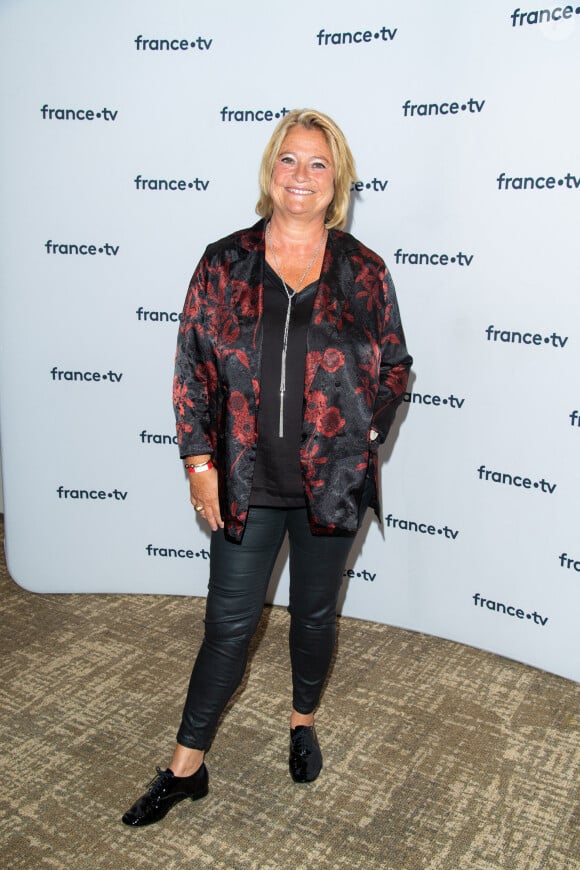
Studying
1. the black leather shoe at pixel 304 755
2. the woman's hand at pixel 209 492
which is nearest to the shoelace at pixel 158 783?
the black leather shoe at pixel 304 755

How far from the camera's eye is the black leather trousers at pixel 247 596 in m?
2.16

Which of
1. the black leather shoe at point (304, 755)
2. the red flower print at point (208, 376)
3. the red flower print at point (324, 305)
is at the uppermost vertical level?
the red flower print at point (324, 305)

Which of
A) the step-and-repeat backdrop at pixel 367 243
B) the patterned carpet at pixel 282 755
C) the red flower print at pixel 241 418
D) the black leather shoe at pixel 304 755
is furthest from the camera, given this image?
the step-and-repeat backdrop at pixel 367 243

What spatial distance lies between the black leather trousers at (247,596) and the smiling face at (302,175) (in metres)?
0.77

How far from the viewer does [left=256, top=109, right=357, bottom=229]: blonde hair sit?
2.16 meters

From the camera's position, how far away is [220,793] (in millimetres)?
2381

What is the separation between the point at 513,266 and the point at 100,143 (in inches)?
62.0

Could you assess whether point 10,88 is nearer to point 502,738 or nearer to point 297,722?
point 297,722

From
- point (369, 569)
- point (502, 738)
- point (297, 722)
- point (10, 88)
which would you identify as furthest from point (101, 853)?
point (10, 88)

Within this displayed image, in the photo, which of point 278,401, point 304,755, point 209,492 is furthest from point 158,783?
point 278,401

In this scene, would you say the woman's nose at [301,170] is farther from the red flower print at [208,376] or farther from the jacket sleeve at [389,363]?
the red flower print at [208,376]

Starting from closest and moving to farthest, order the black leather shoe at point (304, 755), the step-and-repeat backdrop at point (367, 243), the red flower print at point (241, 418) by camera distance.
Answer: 1. the red flower print at point (241, 418)
2. the black leather shoe at point (304, 755)
3. the step-and-repeat backdrop at point (367, 243)

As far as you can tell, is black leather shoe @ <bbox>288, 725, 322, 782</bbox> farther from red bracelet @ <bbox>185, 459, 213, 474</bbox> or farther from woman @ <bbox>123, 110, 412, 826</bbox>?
red bracelet @ <bbox>185, 459, 213, 474</bbox>

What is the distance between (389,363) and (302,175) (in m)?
0.54
